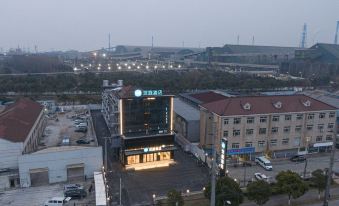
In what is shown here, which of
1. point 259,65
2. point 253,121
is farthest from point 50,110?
point 259,65

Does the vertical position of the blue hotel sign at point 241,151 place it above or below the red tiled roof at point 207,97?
below

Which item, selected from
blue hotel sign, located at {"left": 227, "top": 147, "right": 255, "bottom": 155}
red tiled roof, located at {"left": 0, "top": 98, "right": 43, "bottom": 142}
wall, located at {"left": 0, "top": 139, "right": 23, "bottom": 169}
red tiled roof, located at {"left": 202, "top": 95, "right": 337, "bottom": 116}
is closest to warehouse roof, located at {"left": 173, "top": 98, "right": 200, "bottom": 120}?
red tiled roof, located at {"left": 202, "top": 95, "right": 337, "bottom": 116}

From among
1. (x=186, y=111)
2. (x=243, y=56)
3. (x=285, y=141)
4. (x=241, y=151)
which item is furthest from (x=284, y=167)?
(x=243, y=56)

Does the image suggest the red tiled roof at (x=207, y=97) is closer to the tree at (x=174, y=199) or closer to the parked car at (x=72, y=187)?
the parked car at (x=72, y=187)

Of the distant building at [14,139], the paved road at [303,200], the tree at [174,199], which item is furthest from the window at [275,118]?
the distant building at [14,139]

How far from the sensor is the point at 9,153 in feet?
75.9

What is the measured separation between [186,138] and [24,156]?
48.8 feet

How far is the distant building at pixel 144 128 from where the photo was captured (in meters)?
25.6

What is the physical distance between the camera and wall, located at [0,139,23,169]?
23000mm

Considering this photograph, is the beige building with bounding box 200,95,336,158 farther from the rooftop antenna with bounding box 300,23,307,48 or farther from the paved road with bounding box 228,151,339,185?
the rooftop antenna with bounding box 300,23,307,48

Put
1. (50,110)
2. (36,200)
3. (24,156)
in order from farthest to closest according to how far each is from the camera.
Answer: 1. (50,110)
2. (24,156)
3. (36,200)

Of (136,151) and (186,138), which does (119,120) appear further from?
(186,138)

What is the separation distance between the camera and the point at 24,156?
72.3ft

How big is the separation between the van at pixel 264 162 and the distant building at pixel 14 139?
18685 mm
